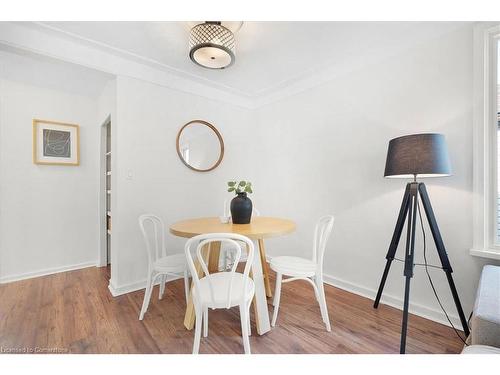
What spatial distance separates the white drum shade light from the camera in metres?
1.63

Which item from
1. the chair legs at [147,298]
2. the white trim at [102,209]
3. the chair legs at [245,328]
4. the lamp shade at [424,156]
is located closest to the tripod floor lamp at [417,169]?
the lamp shade at [424,156]

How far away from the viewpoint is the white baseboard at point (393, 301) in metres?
1.73

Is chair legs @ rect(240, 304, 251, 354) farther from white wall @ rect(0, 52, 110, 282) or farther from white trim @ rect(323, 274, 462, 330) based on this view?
white wall @ rect(0, 52, 110, 282)

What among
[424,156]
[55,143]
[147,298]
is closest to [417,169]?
[424,156]

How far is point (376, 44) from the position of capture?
205cm

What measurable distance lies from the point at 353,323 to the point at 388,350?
1.01ft

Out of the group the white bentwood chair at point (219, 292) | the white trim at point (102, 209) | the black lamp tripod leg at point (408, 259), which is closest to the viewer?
the white bentwood chair at point (219, 292)

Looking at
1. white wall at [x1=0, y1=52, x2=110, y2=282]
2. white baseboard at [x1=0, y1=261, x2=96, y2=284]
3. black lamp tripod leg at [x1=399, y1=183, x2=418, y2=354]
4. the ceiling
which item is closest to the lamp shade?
black lamp tripod leg at [x1=399, y1=183, x2=418, y2=354]

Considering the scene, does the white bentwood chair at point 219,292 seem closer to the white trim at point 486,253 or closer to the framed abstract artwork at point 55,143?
the white trim at point 486,253

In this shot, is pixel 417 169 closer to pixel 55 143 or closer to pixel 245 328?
pixel 245 328

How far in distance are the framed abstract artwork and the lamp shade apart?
3.56 metres

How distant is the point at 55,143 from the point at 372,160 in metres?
3.61

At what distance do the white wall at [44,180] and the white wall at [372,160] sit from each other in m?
2.39

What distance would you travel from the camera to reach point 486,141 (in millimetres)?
1559
